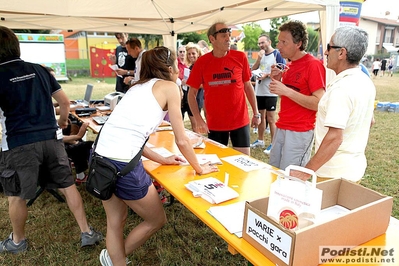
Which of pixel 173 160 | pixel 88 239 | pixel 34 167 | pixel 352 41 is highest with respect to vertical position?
pixel 352 41

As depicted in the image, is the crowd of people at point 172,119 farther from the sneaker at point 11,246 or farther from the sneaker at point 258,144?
the sneaker at point 258,144

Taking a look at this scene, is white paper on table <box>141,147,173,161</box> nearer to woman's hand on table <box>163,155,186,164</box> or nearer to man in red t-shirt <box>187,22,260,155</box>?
woman's hand on table <box>163,155,186,164</box>

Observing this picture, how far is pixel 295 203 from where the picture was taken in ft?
3.37

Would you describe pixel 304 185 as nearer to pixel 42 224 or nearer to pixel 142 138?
pixel 142 138

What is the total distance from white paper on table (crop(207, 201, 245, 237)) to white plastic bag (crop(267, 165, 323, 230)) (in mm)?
230

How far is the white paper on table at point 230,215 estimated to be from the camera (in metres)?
1.26

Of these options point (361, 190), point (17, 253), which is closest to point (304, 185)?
point (361, 190)

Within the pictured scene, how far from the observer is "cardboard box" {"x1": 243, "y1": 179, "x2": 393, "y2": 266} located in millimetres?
940

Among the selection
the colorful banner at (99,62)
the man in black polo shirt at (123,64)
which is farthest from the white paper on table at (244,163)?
the colorful banner at (99,62)

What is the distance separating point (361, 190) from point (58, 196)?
3059 mm

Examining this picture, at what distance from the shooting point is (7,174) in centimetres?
215

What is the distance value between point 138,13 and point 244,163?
347 cm

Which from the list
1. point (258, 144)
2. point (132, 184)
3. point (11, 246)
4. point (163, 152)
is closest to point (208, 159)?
point (163, 152)

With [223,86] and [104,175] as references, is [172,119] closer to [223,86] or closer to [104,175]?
[104,175]
